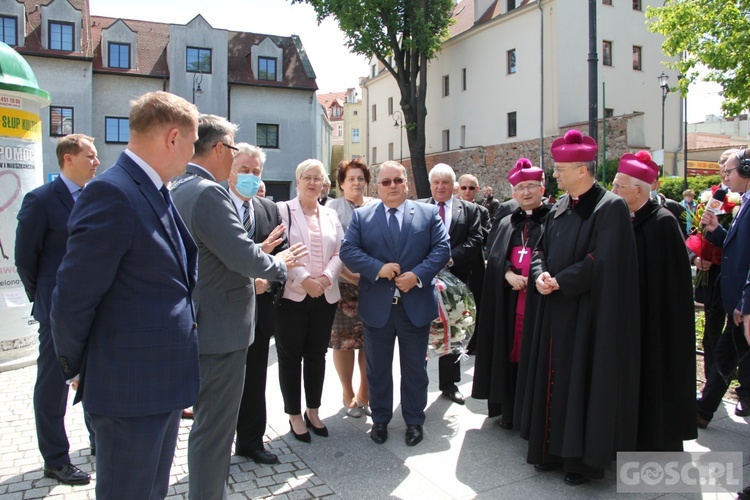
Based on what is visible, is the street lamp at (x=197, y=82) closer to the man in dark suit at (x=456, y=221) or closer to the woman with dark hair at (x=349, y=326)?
the man in dark suit at (x=456, y=221)

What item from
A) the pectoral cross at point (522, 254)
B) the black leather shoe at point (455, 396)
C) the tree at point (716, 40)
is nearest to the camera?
the pectoral cross at point (522, 254)

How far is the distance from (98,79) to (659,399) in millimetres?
29917

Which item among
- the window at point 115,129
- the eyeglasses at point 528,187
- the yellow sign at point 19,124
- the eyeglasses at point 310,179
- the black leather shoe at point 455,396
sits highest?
the window at point 115,129

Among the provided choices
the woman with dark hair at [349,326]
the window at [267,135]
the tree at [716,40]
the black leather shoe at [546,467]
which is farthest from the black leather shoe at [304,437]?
the window at [267,135]

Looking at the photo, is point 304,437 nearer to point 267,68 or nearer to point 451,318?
point 451,318

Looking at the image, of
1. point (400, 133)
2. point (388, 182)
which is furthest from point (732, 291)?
point (400, 133)

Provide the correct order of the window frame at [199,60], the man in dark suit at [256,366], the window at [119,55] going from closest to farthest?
the man in dark suit at [256,366] < the window at [119,55] < the window frame at [199,60]

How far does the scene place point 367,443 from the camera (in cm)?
447

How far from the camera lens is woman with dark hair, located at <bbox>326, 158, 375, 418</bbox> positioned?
5.04 metres

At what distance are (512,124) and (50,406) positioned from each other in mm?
33529

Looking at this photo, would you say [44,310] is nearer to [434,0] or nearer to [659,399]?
[659,399]

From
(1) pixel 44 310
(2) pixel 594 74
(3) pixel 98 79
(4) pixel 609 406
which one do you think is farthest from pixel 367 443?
(3) pixel 98 79

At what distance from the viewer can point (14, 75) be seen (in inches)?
252

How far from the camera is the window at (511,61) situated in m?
34.2
